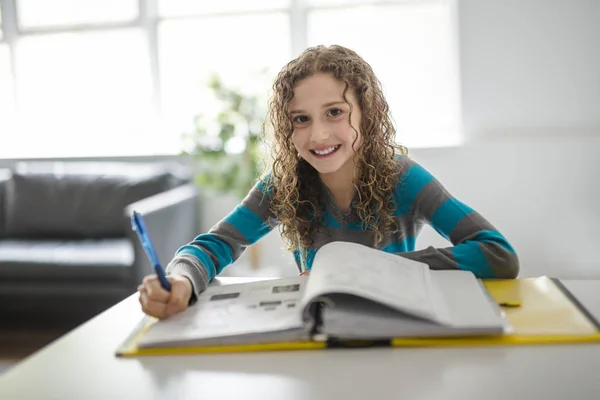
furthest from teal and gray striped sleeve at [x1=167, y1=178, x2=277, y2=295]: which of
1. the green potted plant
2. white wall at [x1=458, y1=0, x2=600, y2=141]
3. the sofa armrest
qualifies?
white wall at [x1=458, y1=0, x2=600, y2=141]

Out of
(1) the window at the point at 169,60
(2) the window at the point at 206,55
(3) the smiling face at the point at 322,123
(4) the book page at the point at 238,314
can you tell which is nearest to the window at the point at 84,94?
(1) the window at the point at 169,60

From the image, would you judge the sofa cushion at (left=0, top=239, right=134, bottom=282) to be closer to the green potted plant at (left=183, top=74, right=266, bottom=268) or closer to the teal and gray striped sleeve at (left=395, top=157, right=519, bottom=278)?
the green potted plant at (left=183, top=74, right=266, bottom=268)

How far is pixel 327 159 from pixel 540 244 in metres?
2.69

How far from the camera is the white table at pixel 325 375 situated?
679 mm

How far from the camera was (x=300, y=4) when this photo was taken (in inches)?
154

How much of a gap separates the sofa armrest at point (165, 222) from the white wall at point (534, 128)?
1.33m

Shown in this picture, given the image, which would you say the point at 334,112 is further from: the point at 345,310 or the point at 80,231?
the point at 80,231

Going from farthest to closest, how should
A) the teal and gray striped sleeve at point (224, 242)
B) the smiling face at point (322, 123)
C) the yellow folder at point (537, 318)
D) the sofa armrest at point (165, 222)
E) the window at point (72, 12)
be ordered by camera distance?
the window at point (72, 12)
the sofa armrest at point (165, 222)
the smiling face at point (322, 123)
the teal and gray striped sleeve at point (224, 242)
the yellow folder at point (537, 318)

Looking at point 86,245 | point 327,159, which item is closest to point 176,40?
point 86,245

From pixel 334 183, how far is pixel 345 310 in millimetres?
614

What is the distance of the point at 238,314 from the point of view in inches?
36.0

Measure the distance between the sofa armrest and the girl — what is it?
1.60 meters

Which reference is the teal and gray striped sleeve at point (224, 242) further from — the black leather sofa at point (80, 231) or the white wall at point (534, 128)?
the white wall at point (534, 128)

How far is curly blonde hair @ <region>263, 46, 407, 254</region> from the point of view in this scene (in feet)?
4.50
